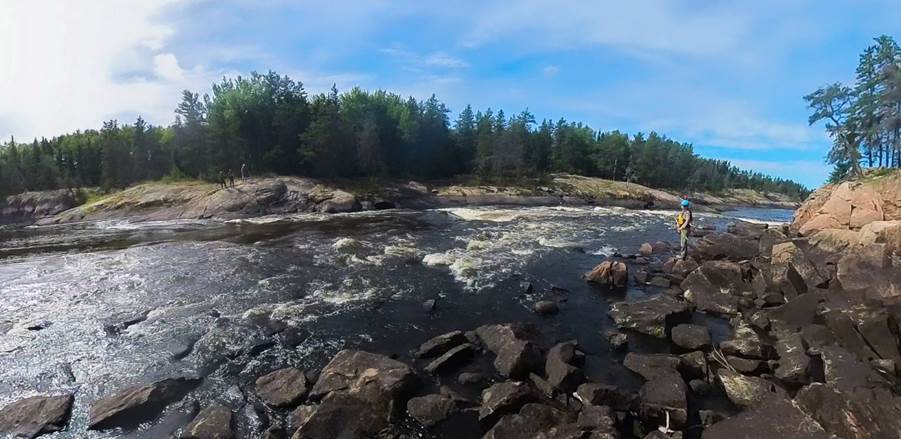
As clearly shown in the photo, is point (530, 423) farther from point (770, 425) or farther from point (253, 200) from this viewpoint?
point (253, 200)

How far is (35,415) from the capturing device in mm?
10867

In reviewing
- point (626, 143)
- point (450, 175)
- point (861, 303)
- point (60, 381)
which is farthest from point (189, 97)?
point (626, 143)

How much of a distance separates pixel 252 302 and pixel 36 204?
85.6m

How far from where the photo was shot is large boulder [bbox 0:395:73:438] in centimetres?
1046

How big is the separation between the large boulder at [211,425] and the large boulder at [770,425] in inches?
422

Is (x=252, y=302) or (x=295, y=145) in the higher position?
(x=295, y=145)

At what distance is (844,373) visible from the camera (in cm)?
1190

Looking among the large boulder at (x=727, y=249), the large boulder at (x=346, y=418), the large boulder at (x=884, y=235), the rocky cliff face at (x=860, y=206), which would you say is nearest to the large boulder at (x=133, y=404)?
the large boulder at (x=346, y=418)

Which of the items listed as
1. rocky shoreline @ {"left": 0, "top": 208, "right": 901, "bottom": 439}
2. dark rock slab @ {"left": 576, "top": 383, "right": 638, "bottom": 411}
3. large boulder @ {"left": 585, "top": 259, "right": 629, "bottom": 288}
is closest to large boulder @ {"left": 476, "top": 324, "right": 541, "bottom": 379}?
rocky shoreline @ {"left": 0, "top": 208, "right": 901, "bottom": 439}

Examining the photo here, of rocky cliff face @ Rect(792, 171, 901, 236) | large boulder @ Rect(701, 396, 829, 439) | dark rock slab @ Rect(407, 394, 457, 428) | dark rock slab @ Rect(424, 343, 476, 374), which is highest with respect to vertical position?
rocky cliff face @ Rect(792, 171, 901, 236)

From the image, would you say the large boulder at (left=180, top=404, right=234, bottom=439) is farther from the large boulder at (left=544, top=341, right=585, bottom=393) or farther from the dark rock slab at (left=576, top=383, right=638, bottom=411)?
the dark rock slab at (left=576, top=383, right=638, bottom=411)

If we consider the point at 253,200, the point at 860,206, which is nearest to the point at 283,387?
the point at 860,206

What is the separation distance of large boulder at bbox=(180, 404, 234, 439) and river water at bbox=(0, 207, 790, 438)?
2.37 feet

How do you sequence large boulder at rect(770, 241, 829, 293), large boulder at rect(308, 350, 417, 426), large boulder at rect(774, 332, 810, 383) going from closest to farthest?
large boulder at rect(308, 350, 417, 426), large boulder at rect(774, 332, 810, 383), large boulder at rect(770, 241, 829, 293)
